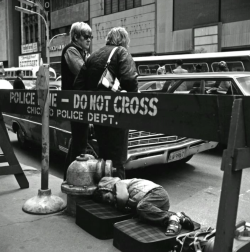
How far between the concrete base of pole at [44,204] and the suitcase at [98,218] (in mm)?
477

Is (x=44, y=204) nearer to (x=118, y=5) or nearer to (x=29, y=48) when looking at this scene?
(x=118, y=5)

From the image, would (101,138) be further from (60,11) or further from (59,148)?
(60,11)

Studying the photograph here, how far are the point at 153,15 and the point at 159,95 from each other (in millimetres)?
26389

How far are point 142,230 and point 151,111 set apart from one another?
0.94 meters

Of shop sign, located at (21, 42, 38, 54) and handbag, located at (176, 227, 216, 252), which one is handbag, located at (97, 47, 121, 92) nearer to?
handbag, located at (176, 227, 216, 252)

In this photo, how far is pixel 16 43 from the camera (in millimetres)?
52219

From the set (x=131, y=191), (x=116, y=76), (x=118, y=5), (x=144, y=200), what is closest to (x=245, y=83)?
(x=116, y=76)

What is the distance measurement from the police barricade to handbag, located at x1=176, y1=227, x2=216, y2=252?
0.27 m

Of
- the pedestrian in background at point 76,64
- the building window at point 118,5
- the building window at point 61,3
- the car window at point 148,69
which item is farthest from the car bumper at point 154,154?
the building window at point 61,3

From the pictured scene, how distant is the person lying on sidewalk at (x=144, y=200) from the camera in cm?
280

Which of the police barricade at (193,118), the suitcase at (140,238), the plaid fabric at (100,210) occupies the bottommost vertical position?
the suitcase at (140,238)

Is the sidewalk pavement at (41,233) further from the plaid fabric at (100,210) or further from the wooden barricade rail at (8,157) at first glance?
the wooden barricade rail at (8,157)

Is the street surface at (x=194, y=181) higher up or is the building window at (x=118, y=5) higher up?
the building window at (x=118, y=5)

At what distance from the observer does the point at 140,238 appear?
264 cm
